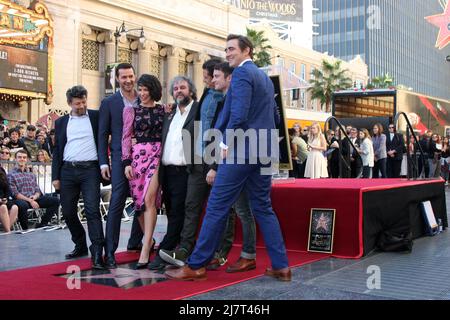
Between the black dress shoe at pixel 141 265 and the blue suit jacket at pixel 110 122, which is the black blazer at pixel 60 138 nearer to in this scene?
the blue suit jacket at pixel 110 122

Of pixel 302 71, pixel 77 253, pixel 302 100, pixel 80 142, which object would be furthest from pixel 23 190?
pixel 302 71

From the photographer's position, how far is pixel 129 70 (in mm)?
5609

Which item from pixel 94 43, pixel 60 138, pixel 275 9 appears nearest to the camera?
pixel 60 138

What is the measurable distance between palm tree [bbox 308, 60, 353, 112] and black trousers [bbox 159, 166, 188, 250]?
174 ft

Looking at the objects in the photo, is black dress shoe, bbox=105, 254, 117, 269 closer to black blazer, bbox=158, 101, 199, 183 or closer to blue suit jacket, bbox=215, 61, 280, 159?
black blazer, bbox=158, 101, 199, 183

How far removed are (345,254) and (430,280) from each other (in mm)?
1262

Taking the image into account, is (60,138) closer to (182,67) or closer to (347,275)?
(347,275)

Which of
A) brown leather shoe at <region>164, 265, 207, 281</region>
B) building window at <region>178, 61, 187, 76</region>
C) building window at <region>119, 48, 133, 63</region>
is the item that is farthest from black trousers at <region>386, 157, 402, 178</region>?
building window at <region>178, 61, 187, 76</region>

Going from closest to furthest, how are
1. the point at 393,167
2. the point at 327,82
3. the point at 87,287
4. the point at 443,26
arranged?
the point at 87,287 → the point at 393,167 → the point at 443,26 → the point at 327,82

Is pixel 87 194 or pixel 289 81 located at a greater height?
pixel 289 81

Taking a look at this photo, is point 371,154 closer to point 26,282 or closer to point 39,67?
point 26,282

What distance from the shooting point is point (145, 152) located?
5.42m

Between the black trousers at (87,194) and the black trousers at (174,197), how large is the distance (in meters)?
0.73

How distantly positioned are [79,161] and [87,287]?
68.4 inches
